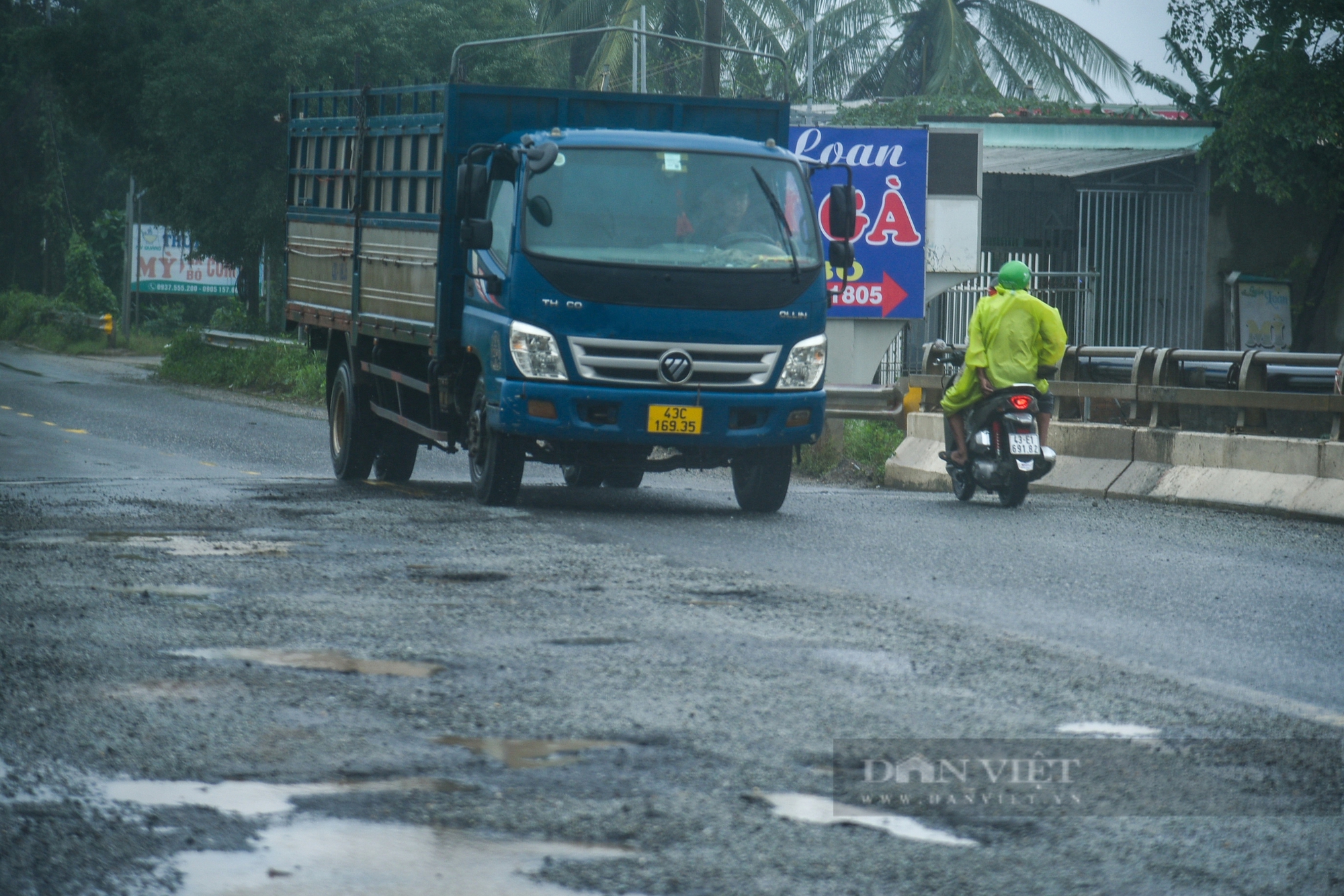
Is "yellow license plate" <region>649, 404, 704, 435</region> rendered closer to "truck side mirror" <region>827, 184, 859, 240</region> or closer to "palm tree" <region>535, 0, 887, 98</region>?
"truck side mirror" <region>827, 184, 859, 240</region>

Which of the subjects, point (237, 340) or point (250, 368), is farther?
point (237, 340)

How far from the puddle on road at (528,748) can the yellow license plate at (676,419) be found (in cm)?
589

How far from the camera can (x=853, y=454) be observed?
58.4 feet

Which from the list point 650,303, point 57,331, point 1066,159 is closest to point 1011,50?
point 1066,159

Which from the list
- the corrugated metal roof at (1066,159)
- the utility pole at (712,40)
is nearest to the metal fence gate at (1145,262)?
the corrugated metal roof at (1066,159)

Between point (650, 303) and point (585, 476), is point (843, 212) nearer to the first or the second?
point (650, 303)

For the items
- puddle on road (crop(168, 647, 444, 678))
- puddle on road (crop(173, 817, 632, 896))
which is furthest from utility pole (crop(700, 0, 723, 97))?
puddle on road (crop(173, 817, 632, 896))

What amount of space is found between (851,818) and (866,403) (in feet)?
44.4

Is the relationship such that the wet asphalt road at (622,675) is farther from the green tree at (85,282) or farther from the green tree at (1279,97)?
the green tree at (85,282)

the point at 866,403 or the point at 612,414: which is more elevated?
the point at 612,414

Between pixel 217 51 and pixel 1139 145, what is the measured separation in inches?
642

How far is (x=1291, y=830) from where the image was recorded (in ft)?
14.1

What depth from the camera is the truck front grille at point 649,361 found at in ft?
35.5

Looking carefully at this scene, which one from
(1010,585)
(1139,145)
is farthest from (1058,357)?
(1139,145)
